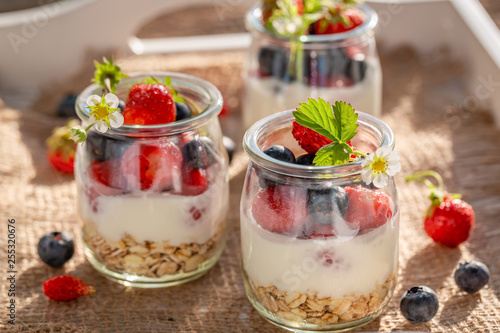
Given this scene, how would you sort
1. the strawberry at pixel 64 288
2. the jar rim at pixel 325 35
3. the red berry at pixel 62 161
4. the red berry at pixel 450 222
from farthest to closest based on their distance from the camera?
the red berry at pixel 62 161 < the jar rim at pixel 325 35 < the red berry at pixel 450 222 < the strawberry at pixel 64 288

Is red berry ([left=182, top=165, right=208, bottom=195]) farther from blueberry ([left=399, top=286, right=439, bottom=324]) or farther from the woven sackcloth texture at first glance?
blueberry ([left=399, top=286, right=439, bottom=324])

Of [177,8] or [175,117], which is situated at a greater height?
[175,117]

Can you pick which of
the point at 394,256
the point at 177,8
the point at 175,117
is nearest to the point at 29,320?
the point at 175,117

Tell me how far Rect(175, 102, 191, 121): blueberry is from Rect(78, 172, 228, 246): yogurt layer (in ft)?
0.41

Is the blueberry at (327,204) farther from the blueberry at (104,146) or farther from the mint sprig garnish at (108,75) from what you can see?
the mint sprig garnish at (108,75)

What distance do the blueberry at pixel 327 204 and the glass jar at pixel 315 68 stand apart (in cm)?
60

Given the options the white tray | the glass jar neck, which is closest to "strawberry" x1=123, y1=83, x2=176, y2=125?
the glass jar neck

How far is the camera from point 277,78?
162 centimetres

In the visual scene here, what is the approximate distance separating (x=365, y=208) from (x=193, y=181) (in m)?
0.31

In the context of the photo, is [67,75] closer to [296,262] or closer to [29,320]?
[29,320]

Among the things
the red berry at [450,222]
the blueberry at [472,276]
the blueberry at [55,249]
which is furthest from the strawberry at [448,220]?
the blueberry at [55,249]

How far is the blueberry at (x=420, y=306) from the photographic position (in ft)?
3.77

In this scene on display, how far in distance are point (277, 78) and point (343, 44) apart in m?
0.17

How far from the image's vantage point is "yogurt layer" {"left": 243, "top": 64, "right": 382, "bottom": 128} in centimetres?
159
